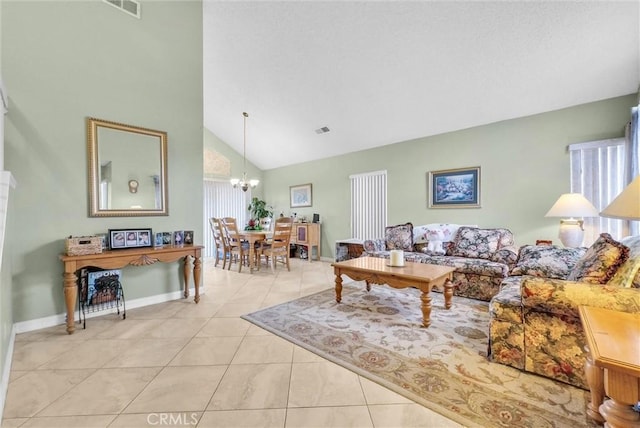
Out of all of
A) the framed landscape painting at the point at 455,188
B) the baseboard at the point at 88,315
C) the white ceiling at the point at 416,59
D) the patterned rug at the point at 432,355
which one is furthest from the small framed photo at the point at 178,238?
the framed landscape painting at the point at 455,188

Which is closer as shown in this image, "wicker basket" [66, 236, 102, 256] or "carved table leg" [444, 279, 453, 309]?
"wicker basket" [66, 236, 102, 256]

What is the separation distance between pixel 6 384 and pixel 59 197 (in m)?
1.68

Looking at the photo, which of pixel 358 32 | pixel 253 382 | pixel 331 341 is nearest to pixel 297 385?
pixel 253 382

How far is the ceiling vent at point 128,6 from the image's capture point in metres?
2.93

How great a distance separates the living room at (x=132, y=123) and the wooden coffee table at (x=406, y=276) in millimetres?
1952

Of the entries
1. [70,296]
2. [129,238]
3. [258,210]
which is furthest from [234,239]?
[70,296]

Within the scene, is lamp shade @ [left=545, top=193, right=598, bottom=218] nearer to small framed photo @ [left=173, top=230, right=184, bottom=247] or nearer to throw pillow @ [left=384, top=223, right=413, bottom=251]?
throw pillow @ [left=384, top=223, right=413, bottom=251]

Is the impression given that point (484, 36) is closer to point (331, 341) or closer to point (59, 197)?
point (331, 341)

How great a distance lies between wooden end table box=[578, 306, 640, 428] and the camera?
2.96 ft

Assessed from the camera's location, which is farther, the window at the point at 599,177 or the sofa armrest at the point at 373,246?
the sofa armrest at the point at 373,246

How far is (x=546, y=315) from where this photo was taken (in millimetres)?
1738

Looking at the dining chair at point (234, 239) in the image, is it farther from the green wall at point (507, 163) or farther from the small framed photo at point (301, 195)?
the green wall at point (507, 163)

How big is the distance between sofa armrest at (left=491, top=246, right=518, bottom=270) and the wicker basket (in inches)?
178

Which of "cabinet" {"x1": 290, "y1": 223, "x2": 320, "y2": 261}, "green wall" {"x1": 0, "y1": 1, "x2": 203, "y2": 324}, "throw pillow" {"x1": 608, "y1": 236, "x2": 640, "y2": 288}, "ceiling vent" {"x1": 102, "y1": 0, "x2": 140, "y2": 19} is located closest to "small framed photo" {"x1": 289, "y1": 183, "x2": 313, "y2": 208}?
"cabinet" {"x1": 290, "y1": 223, "x2": 320, "y2": 261}
